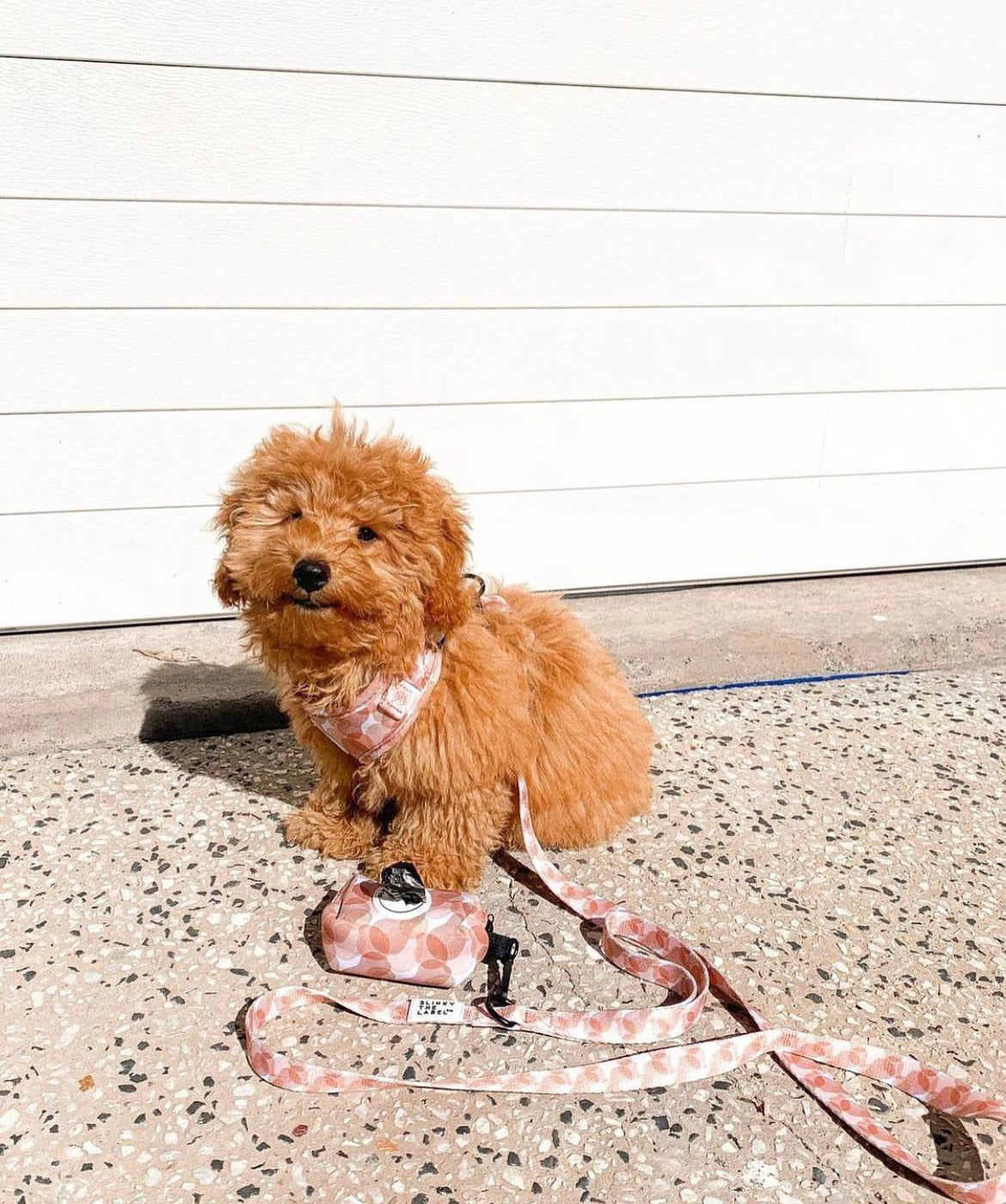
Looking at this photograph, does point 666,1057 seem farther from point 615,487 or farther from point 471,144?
point 471,144

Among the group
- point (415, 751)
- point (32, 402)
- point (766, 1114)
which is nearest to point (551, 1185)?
point (766, 1114)

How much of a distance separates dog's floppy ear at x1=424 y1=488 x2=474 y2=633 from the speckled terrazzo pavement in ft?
2.68

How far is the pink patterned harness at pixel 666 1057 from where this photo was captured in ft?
6.31

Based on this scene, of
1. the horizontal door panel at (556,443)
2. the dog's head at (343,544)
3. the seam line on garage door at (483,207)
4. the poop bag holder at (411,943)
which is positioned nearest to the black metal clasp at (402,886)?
the poop bag holder at (411,943)

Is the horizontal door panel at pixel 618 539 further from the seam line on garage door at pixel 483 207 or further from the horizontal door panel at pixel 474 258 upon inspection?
the seam line on garage door at pixel 483 207

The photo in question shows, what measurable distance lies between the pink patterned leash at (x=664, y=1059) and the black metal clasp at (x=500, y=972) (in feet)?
0.06

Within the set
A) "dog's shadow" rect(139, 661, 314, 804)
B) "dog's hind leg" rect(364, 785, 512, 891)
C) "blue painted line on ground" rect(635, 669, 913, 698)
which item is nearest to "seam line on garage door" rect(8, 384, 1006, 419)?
"dog's shadow" rect(139, 661, 314, 804)

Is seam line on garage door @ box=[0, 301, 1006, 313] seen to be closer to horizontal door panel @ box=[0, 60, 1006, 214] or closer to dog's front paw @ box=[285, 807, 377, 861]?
horizontal door panel @ box=[0, 60, 1006, 214]

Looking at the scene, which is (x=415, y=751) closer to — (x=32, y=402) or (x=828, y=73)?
(x=32, y=402)

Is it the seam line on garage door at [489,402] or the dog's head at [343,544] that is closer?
the dog's head at [343,544]

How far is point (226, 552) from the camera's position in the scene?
2244 mm

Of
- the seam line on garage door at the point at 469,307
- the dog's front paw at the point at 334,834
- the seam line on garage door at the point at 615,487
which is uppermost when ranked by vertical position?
the seam line on garage door at the point at 469,307

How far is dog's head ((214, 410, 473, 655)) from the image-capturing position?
6.89ft

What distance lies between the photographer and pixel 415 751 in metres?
2.37
